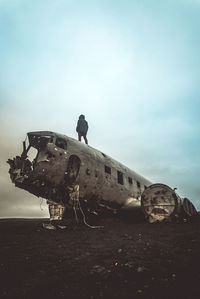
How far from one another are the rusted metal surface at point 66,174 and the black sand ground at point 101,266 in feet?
7.41

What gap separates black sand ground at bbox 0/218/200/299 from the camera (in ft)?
12.0

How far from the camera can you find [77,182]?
33.1ft

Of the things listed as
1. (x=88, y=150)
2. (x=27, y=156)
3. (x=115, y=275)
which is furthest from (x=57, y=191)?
(x=115, y=275)

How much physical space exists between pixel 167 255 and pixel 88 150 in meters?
7.16

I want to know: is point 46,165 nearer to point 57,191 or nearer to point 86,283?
point 57,191

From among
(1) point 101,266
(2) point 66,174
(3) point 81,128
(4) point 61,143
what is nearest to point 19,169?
(2) point 66,174

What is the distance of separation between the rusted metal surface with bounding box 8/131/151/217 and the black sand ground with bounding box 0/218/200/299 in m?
2.26

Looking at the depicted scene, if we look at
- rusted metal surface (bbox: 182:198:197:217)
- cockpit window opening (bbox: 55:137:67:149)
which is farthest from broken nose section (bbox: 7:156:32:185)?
rusted metal surface (bbox: 182:198:197:217)

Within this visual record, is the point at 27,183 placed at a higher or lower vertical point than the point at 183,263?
higher

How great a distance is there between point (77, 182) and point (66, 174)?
645 mm

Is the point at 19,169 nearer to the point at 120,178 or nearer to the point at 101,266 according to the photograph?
the point at 101,266

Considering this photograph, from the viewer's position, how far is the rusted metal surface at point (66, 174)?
9430 mm

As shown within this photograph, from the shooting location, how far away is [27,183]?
9.32 metres

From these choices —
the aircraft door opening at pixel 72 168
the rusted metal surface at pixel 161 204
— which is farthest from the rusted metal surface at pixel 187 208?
the aircraft door opening at pixel 72 168
